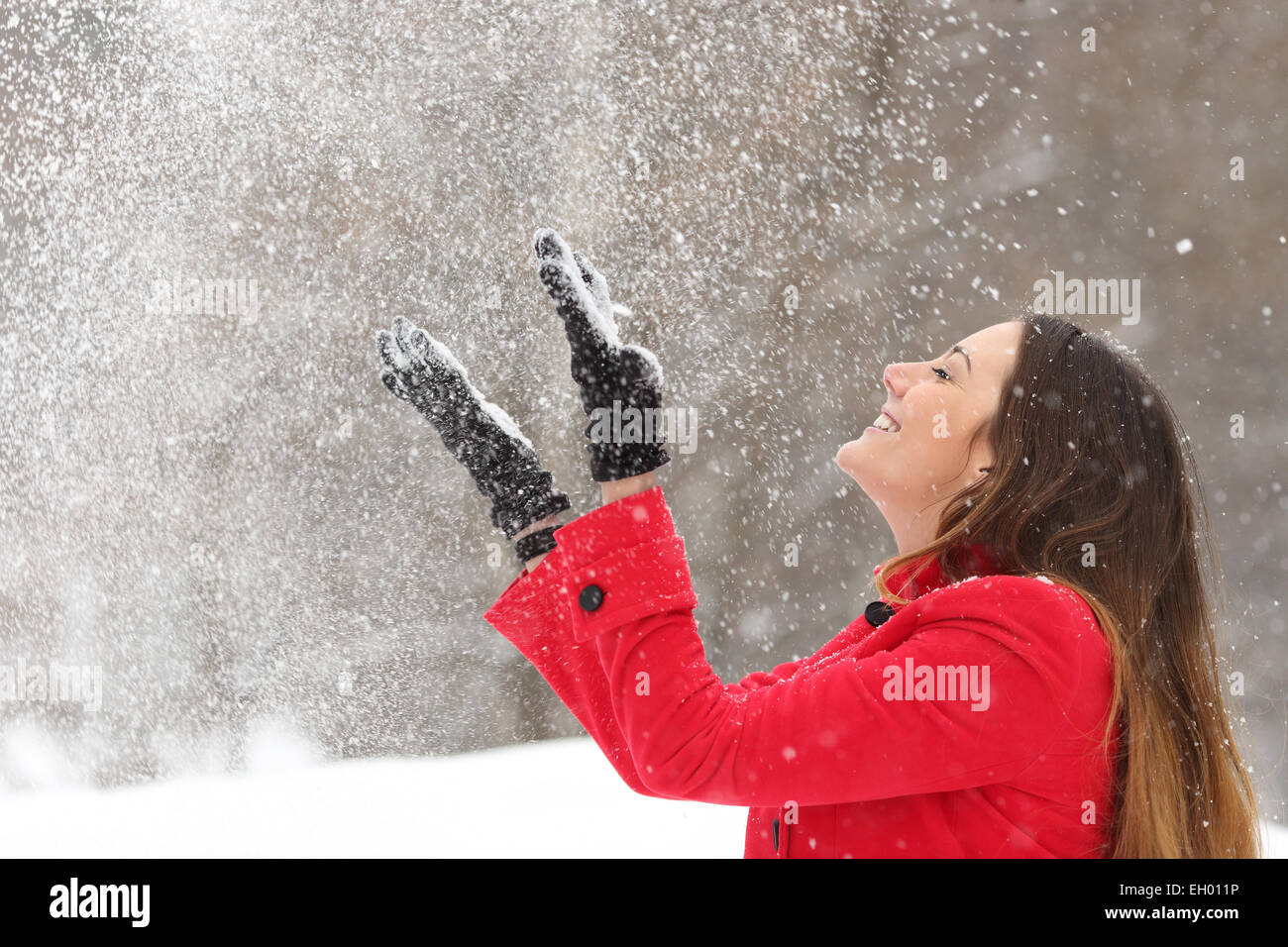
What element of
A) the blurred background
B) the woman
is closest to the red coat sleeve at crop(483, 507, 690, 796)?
the woman

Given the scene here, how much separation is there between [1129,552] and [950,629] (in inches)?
9.3

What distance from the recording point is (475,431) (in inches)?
44.3

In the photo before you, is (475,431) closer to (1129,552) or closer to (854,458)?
(854,458)

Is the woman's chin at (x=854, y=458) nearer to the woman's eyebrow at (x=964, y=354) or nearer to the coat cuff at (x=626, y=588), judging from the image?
the woman's eyebrow at (x=964, y=354)

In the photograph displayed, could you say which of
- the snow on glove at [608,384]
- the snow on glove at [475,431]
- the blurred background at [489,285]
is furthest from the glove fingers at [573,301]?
the blurred background at [489,285]

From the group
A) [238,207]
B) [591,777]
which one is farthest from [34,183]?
[591,777]

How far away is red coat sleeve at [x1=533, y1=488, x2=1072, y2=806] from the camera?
0.85 metres

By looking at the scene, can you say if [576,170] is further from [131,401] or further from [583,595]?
[583,595]

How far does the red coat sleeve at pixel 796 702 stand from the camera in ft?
2.78

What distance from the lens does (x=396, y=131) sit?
3.95 m

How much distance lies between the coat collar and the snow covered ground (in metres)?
1.92

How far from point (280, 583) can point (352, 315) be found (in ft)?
3.68

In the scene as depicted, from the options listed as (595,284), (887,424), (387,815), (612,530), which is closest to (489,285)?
(387,815)

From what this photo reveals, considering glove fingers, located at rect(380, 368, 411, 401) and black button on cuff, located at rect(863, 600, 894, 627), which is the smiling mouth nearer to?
black button on cuff, located at rect(863, 600, 894, 627)
